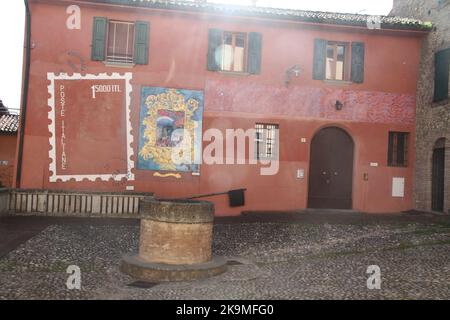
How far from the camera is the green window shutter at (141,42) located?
13.4 meters

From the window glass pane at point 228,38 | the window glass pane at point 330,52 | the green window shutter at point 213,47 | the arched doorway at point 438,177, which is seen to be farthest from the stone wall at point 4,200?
the arched doorway at point 438,177

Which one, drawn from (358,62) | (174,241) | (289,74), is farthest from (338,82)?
(174,241)

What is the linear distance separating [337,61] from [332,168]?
357 centimetres

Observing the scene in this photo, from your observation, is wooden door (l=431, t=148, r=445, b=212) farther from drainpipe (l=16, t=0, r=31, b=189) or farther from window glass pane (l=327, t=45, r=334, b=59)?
drainpipe (l=16, t=0, r=31, b=189)

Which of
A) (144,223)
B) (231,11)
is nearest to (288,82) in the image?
(231,11)

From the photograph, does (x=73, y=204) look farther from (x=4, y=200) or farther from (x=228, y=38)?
(x=228, y=38)

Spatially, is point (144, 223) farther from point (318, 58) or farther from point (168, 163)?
point (318, 58)

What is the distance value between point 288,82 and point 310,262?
7744mm

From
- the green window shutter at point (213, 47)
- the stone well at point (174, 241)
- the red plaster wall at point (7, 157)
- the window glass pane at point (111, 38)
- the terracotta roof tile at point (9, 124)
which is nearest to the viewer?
the stone well at point (174, 241)

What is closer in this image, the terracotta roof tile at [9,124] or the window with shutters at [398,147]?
the window with shutters at [398,147]

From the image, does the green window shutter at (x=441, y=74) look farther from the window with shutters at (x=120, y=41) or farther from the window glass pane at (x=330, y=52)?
the window with shutters at (x=120, y=41)

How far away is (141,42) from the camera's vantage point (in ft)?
43.9

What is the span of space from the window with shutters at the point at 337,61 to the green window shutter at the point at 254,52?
2.37 metres

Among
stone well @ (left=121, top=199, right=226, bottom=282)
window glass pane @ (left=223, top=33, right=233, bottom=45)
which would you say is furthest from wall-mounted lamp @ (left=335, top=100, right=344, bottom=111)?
stone well @ (left=121, top=199, right=226, bottom=282)
